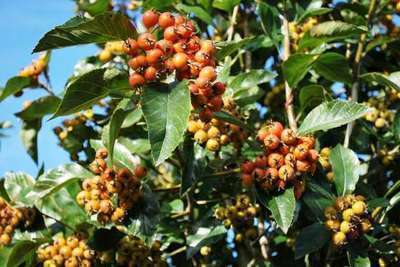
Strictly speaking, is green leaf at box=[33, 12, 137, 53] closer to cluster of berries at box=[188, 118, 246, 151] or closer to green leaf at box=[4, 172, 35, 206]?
cluster of berries at box=[188, 118, 246, 151]

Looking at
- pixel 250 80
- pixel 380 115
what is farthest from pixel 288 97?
pixel 380 115

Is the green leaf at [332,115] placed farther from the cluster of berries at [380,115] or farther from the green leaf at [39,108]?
the green leaf at [39,108]

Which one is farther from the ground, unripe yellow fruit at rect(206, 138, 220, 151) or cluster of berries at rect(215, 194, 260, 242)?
unripe yellow fruit at rect(206, 138, 220, 151)

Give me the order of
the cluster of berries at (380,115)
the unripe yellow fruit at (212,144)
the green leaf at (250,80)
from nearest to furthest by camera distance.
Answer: the unripe yellow fruit at (212,144), the green leaf at (250,80), the cluster of berries at (380,115)

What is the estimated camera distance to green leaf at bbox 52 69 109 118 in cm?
204

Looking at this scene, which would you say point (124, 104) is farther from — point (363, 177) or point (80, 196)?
point (363, 177)

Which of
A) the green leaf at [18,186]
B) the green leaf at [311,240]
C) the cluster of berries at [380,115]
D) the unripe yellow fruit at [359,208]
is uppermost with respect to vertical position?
the green leaf at [18,186]

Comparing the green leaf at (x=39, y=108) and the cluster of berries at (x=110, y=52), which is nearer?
the green leaf at (x=39, y=108)

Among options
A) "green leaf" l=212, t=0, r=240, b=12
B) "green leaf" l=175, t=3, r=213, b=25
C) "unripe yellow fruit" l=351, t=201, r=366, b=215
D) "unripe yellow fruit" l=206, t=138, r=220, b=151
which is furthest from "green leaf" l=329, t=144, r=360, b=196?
"green leaf" l=175, t=3, r=213, b=25

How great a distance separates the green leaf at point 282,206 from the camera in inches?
86.6

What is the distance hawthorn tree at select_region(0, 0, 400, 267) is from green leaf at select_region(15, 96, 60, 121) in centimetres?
1

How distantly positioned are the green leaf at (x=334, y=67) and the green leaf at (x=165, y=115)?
117 cm

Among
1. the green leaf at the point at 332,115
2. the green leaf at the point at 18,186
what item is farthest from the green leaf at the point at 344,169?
the green leaf at the point at 18,186

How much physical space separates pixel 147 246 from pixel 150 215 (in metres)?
0.19
